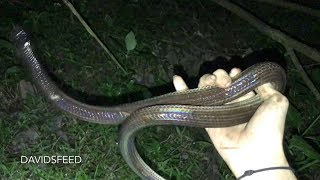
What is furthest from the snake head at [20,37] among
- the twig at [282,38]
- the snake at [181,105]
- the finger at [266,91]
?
the twig at [282,38]

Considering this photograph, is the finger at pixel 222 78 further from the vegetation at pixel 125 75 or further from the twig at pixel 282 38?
the twig at pixel 282 38

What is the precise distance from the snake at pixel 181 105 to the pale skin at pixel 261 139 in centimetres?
9

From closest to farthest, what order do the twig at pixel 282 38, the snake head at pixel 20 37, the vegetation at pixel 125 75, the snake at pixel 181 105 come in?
1. the snake at pixel 181 105
2. the snake head at pixel 20 37
3. the vegetation at pixel 125 75
4. the twig at pixel 282 38

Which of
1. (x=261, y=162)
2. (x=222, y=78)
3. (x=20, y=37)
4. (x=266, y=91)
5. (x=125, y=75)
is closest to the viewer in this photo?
(x=261, y=162)

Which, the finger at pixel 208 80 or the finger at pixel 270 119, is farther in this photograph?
the finger at pixel 208 80

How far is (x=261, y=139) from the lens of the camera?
117 inches

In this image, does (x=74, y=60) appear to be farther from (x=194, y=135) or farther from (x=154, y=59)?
(x=194, y=135)

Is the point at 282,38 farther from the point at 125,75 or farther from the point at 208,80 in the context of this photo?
the point at 208,80

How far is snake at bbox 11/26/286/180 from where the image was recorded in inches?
121

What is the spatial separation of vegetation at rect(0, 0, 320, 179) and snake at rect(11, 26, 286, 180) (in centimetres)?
141

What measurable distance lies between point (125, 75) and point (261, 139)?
9.41 feet

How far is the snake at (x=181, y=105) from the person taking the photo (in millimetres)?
3068

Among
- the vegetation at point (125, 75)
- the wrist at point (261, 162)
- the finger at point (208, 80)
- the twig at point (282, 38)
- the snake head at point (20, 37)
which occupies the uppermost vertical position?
the snake head at point (20, 37)

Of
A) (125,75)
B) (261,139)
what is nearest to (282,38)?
(125,75)
